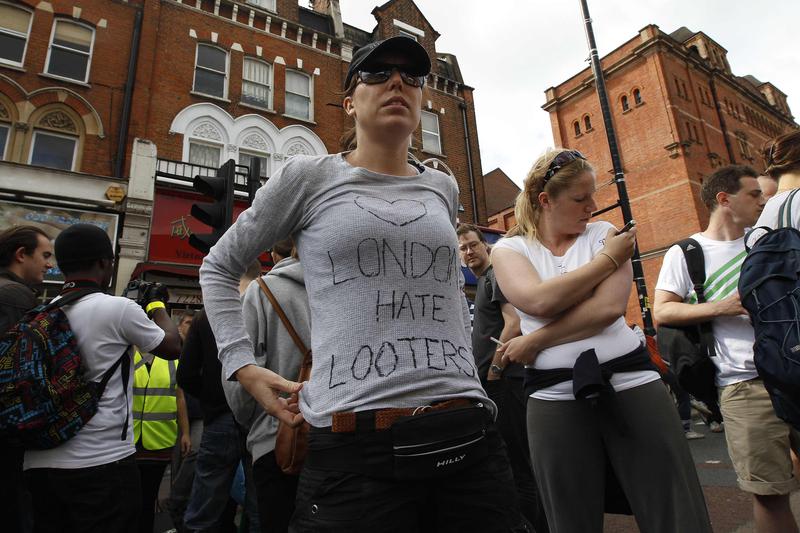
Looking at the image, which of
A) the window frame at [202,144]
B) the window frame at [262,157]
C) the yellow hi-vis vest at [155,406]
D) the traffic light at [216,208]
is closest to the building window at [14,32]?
the window frame at [202,144]

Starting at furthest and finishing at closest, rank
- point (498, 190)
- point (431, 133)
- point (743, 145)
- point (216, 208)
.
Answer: point (498, 190)
point (743, 145)
point (431, 133)
point (216, 208)

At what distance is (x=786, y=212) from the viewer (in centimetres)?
218

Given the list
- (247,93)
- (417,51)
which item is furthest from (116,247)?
(417,51)

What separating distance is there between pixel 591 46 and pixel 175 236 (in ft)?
36.1

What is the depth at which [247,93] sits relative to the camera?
47.4ft

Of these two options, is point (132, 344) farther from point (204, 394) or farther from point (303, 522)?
point (303, 522)

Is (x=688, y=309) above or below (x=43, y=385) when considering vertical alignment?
above

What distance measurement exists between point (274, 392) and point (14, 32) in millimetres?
15544

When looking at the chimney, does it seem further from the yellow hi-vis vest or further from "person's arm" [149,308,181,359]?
"person's arm" [149,308,181,359]

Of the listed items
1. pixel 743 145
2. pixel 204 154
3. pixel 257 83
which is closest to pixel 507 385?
pixel 204 154

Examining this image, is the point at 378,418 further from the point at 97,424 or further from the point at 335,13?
the point at 335,13

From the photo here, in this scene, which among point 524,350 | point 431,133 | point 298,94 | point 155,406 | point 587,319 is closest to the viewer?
point 587,319

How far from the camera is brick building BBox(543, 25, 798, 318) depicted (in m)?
24.8

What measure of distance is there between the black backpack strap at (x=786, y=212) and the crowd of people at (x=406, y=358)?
0.06ft
